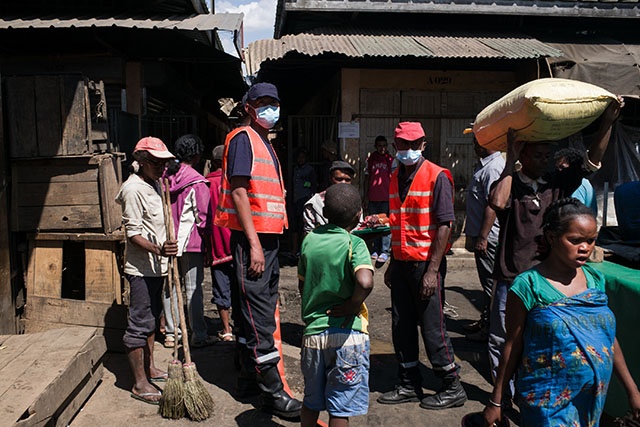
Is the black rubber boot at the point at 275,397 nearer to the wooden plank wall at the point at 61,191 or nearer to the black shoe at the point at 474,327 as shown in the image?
the wooden plank wall at the point at 61,191

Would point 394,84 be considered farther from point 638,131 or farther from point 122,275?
point 122,275

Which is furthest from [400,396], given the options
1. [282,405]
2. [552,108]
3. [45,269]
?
[45,269]

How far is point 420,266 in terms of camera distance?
12.1ft

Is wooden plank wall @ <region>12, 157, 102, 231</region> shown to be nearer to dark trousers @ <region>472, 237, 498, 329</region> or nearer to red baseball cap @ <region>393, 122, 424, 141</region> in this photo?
red baseball cap @ <region>393, 122, 424, 141</region>

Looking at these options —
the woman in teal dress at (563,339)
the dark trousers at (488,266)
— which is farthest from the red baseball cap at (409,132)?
the dark trousers at (488,266)

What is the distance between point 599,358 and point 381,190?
627 centimetres

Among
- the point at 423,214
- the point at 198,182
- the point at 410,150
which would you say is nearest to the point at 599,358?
the point at 423,214

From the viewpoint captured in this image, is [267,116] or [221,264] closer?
[267,116]

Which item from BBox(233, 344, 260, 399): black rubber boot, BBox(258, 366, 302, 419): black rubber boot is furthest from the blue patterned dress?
BBox(233, 344, 260, 399): black rubber boot

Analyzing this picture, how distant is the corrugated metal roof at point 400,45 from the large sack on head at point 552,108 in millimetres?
4142

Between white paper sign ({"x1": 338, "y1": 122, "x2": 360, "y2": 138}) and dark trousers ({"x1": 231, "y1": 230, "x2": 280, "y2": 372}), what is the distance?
5.24 metres

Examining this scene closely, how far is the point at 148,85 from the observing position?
8.35 metres

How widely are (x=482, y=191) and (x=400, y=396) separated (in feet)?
7.25

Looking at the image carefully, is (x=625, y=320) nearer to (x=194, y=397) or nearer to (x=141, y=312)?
(x=194, y=397)
